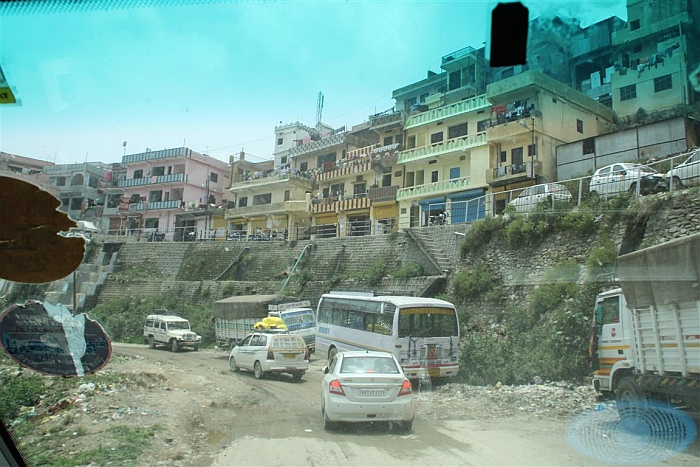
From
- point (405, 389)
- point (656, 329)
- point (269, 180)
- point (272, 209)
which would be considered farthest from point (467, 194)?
point (405, 389)

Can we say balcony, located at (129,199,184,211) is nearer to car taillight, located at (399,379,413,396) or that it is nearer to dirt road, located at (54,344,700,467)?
dirt road, located at (54,344,700,467)

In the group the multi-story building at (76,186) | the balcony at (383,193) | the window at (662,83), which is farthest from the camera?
the balcony at (383,193)

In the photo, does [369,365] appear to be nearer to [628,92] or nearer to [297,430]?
[297,430]

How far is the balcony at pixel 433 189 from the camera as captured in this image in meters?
27.9

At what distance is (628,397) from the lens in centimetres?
726

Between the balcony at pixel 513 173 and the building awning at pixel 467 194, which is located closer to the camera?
the balcony at pixel 513 173

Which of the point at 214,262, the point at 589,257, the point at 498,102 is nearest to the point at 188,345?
the point at 214,262

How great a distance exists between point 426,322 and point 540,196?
26.3ft

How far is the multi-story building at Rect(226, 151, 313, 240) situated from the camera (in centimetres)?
3334

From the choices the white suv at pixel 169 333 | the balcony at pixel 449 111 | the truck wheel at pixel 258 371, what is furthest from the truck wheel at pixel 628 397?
the balcony at pixel 449 111

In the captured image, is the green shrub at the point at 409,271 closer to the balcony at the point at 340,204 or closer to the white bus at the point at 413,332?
the white bus at the point at 413,332

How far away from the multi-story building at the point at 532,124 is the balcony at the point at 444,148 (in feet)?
2.41

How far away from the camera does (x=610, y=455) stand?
5895 millimetres

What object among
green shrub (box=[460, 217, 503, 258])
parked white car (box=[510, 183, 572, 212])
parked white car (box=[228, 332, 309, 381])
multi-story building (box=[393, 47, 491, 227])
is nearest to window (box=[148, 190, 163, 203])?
multi-story building (box=[393, 47, 491, 227])
